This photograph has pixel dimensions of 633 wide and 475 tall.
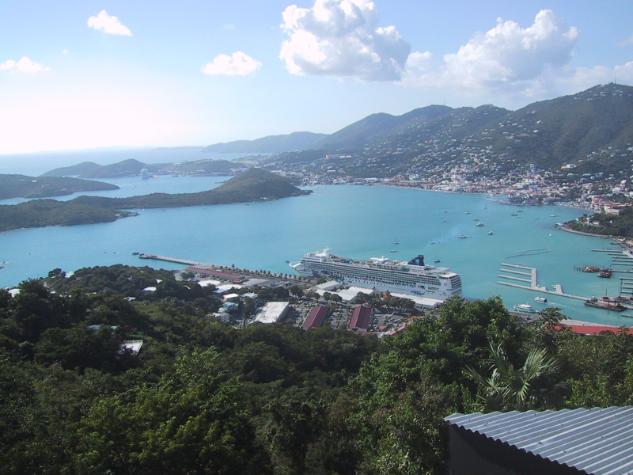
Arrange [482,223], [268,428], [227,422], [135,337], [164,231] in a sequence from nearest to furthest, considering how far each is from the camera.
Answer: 1. [227,422]
2. [268,428]
3. [135,337]
4. [482,223]
5. [164,231]

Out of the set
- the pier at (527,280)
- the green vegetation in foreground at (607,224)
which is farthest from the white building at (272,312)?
the green vegetation in foreground at (607,224)

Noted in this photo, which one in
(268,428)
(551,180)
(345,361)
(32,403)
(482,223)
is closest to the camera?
(268,428)

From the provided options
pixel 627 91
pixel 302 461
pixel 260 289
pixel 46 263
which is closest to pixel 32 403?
pixel 302 461

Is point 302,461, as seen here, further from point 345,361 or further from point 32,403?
point 345,361

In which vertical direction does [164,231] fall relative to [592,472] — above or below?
below

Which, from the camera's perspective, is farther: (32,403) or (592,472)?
(32,403)

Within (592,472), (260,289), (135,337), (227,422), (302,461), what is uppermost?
(592,472)

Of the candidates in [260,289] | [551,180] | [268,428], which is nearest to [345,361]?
[268,428]

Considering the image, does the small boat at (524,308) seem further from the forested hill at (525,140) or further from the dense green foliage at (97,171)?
the dense green foliage at (97,171)
